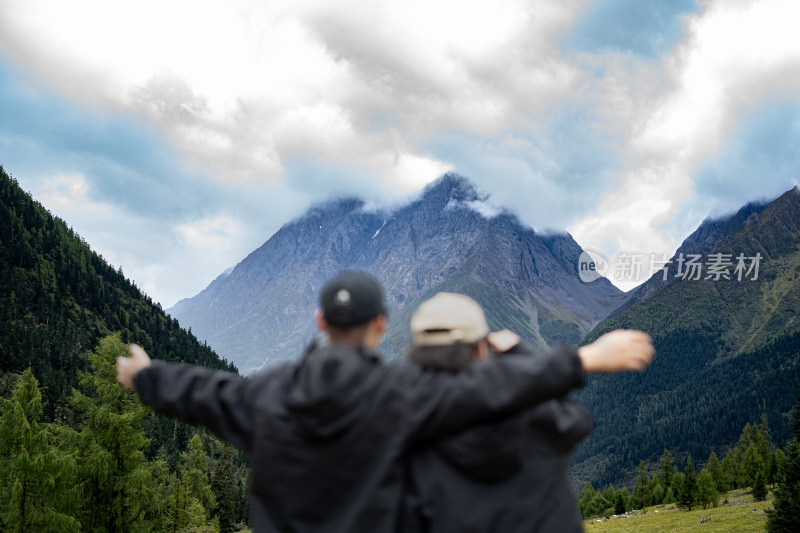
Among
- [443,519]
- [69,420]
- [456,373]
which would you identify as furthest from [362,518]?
[69,420]

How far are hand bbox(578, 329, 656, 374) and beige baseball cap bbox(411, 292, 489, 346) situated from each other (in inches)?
23.9

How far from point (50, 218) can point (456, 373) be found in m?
240

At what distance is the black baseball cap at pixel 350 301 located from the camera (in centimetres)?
306

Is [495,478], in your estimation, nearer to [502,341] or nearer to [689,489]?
[502,341]

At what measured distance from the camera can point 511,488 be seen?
2869 mm

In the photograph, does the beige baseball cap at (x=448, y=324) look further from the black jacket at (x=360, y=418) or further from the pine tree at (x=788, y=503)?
the pine tree at (x=788, y=503)

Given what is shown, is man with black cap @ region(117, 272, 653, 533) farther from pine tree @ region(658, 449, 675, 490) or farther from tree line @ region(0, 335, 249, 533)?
pine tree @ region(658, 449, 675, 490)

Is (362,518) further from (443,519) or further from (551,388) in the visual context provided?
(551,388)

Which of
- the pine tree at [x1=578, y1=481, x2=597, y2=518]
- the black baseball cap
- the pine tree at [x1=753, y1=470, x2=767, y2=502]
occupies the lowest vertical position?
the pine tree at [x1=578, y1=481, x2=597, y2=518]

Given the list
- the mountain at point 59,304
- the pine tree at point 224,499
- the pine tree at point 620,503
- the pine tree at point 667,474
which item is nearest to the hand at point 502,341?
the pine tree at point 224,499

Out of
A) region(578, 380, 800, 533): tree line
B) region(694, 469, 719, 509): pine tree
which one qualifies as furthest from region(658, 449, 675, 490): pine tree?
region(694, 469, 719, 509): pine tree

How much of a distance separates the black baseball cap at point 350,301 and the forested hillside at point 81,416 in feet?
53.6

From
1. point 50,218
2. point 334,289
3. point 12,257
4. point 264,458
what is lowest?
point 264,458

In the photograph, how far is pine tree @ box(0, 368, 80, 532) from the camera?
54.6 feet
